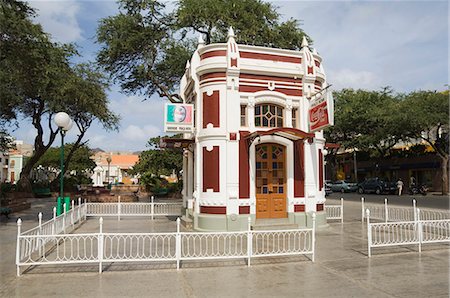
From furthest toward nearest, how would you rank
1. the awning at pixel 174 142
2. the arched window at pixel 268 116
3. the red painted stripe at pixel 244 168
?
the awning at pixel 174 142 < the arched window at pixel 268 116 < the red painted stripe at pixel 244 168

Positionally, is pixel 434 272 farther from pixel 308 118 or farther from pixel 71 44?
pixel 71 44

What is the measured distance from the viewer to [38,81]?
61.7 feet

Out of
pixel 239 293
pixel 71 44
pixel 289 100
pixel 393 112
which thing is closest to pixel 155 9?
pixel 71 44

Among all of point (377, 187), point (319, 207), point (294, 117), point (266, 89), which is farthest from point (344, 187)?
point (266, 89)

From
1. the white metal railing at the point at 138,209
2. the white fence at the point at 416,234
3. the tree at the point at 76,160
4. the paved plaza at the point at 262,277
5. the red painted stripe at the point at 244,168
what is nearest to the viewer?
the paved plaza at the point at 262,277

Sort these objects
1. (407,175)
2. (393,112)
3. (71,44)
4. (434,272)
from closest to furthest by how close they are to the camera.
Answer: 1. (434,272)
2. (71,44)
3. (393,112)
4. (407,175)

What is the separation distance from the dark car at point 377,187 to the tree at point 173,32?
1906cm

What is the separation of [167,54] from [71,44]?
925cm

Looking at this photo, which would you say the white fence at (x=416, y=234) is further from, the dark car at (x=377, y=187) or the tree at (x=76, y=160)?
the tree at (x=76, y=160)

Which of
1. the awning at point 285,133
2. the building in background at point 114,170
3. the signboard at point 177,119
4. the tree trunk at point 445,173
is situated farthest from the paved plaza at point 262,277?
the building in background at point 114,170

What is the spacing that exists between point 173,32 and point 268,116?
12979 mm

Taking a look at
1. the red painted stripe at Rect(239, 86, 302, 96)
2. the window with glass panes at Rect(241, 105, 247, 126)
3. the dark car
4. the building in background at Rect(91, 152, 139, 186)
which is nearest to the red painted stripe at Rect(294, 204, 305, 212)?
the window with glass panes at Rect(241, 105, 247, 126)

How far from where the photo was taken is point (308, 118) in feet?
50.1

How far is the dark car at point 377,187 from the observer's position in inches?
1466
